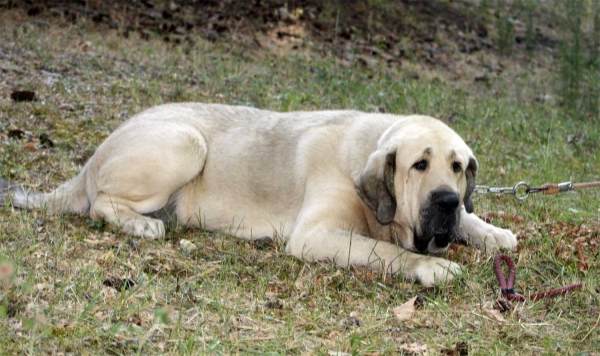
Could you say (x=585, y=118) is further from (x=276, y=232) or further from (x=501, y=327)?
(x=501, y=327)

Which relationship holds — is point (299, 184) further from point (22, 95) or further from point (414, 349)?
point (22, 95)

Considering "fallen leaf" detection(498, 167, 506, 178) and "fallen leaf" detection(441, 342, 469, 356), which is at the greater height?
"fallen leaf" detection(441, 342, 469, 356)

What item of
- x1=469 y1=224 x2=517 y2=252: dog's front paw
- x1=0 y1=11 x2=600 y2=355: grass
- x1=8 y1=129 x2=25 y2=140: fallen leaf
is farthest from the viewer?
x1=8 y1=129 x2=25 y2=140: fallen leaf

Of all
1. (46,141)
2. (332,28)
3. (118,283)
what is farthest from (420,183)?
(332,28)

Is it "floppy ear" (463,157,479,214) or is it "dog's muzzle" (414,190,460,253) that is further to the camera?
"floppy ear" (463,157,479,214)

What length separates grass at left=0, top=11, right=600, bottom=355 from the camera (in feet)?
11.4

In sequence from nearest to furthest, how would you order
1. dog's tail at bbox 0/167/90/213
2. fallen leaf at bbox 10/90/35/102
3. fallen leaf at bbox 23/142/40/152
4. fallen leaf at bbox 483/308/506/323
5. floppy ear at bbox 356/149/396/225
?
fallen leaf at bbox 483/308/506/323, floppy ear at bbox 356/149/396/225, dog's tail at bbox 0/167/90/213, fallen leaf at bbox 23/142/40/152, fallen leaf at bbox 10/90/35/102

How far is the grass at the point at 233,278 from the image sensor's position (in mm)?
3471

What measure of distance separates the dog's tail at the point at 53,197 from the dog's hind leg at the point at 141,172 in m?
0.20

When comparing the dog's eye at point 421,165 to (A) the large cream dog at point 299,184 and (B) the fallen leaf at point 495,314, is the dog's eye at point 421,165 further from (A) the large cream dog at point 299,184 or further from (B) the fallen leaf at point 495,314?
(B) the fallen leaf at point 495,314

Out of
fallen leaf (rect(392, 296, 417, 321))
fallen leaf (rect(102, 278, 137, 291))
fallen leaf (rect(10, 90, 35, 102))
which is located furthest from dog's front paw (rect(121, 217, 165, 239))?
fallen leaf (rect(10, 90, 35, 102))

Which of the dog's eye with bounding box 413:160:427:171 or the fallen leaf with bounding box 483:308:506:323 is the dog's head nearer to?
the dog's eye with bounding box 413:160:427:171

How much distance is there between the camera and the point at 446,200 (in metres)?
4.50

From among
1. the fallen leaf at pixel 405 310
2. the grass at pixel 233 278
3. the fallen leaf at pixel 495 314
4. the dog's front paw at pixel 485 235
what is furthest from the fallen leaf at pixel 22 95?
the fallen leaf at pixel 495 314
